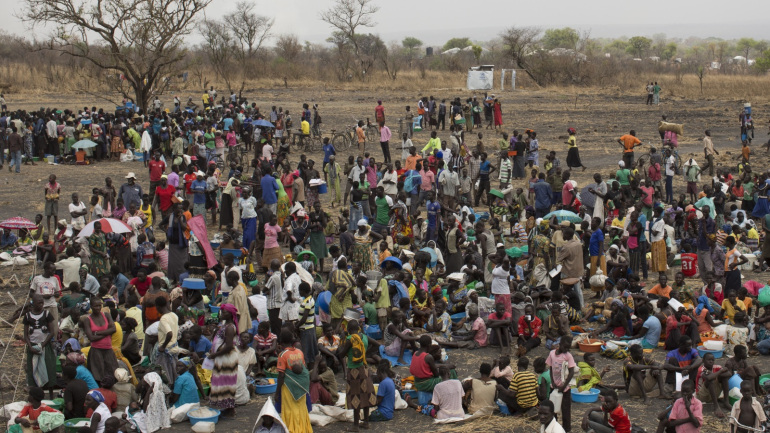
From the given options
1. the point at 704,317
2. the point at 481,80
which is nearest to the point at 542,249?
the point at 704,317

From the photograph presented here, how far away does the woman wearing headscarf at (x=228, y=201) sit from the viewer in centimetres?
1550

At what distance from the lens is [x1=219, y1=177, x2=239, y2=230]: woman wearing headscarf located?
1550cm

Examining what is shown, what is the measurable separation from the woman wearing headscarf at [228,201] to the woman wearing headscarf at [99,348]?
5.94 m

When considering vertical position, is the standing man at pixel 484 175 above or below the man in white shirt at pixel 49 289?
above

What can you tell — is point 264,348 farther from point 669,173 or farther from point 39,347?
point 669,173

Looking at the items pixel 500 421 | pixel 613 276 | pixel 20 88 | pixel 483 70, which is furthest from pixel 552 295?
pixel 20 88

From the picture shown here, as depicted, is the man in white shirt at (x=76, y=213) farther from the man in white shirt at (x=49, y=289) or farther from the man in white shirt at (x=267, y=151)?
the man in white shirt at (x=267, y=151)

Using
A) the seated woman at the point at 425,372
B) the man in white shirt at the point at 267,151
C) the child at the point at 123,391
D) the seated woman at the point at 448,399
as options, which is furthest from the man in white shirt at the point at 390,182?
the child at the point at 123,391

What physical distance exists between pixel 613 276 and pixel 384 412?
4788mm

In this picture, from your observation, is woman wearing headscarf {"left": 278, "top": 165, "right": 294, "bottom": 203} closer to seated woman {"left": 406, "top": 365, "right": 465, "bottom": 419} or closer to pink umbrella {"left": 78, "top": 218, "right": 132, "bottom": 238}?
pink umbrella {"left": 78, "top": 218, "right": 132, "bottom": 238}

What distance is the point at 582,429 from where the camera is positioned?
8.62 metres

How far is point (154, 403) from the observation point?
8.86m

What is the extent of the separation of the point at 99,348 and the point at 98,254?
11.4 ft

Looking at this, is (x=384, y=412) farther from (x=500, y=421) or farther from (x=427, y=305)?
(x=427, y=305)
